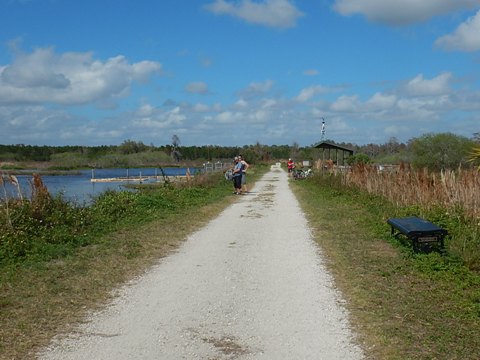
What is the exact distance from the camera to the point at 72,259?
8.82 metres

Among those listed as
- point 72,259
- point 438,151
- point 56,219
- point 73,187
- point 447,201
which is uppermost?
point 438,151

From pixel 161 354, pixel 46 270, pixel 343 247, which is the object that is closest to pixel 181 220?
pixel 343 247

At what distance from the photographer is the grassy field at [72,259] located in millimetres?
5586

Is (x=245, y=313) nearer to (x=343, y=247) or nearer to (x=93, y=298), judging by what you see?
(x=93, y=298)

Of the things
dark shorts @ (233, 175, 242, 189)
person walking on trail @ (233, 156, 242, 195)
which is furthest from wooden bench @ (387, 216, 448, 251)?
dark shorts @ (233, 175, 242, 189)

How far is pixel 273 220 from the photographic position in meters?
14.6

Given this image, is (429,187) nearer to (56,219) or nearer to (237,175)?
(56,219)

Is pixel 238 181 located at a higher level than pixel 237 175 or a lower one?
lower

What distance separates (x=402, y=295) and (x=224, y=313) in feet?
8.01

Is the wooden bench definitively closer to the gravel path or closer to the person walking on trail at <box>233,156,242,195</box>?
the gravel path

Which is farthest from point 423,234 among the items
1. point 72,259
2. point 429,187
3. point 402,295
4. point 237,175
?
point 237,175

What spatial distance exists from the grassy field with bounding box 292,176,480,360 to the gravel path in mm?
313

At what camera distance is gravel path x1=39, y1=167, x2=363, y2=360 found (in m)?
4.80

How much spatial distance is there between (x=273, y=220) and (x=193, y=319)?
356 inches
